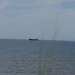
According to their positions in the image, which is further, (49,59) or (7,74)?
(7,74)

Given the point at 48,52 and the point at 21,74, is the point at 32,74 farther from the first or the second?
the point at 48,52

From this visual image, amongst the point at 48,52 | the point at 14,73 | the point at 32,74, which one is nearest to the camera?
the point at 48,52

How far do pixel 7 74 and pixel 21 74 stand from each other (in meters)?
1.94

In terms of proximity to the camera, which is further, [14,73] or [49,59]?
[14,73]

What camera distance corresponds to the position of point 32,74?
98.8 feet

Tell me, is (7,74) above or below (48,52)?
above

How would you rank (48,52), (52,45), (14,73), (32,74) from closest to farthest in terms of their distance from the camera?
(52,45), (48,52), (32,74), (14,73)

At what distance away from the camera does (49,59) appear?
13.4 ft

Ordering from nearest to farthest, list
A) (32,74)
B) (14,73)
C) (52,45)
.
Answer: (52,45) < (32,74) < (14,73)

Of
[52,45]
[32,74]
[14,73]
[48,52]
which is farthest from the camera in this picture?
[14,73]

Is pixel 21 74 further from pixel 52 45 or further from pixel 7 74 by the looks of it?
pixel 52 45

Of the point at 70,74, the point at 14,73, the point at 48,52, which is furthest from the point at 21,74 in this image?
the point at 48,52

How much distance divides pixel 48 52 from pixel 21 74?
2766cm

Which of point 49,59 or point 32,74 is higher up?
point 32,74
